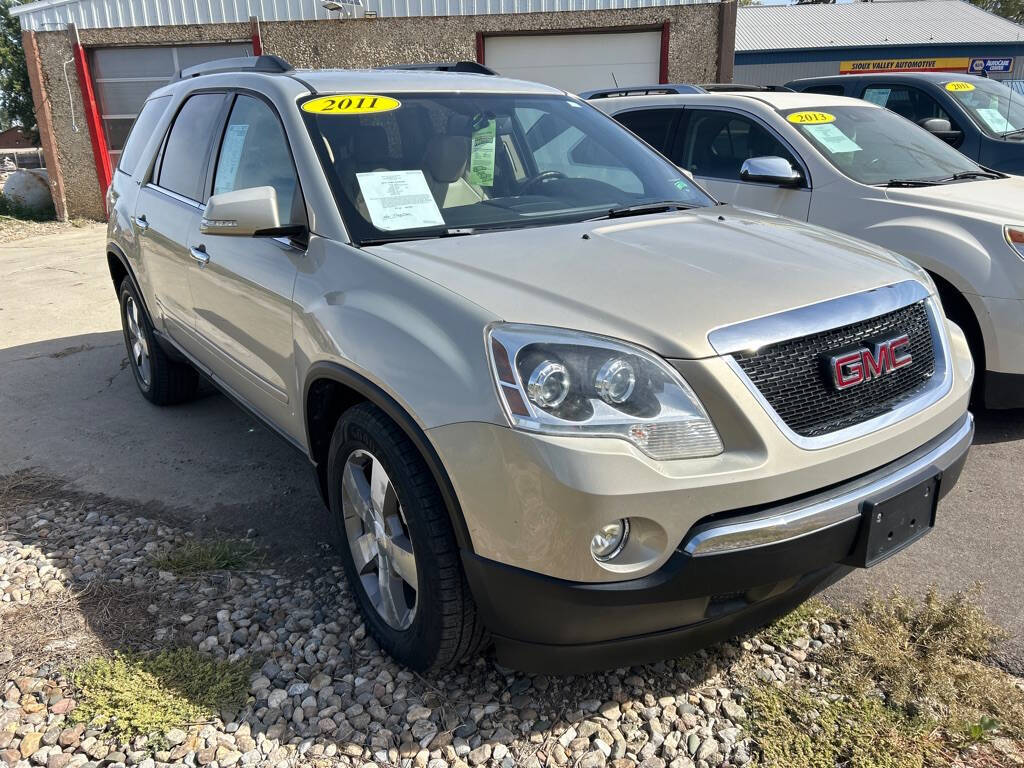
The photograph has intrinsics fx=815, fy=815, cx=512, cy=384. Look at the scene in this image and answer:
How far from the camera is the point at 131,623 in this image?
280cm

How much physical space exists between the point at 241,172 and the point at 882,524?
2.73 m

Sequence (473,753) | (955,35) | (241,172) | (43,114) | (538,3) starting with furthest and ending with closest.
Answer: (955,35)
(43,114)
(538,3)
(241,172)
(473,753)

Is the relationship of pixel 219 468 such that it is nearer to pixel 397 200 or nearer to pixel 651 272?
pixel 397 200

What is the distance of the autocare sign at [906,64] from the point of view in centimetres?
2930

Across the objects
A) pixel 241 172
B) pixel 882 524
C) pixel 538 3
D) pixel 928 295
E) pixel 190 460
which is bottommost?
pixel 190 460

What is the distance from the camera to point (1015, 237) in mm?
3980

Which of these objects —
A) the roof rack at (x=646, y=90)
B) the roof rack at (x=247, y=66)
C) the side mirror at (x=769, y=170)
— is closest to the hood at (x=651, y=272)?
the roof rack at (x=247, y=66)

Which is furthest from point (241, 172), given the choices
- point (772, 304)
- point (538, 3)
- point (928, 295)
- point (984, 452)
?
point (538, 3)

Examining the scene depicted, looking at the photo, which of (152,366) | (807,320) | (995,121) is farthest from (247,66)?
(995,121)

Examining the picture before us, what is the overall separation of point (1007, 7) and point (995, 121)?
64704mm

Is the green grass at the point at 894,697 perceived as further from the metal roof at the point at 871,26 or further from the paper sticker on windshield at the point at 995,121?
the metal roof at the point at 871,26

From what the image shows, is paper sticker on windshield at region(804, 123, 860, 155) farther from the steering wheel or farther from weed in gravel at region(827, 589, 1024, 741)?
weed in gravel at region(827, 589, 1024, 741)

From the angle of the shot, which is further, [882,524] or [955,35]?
[955,35]

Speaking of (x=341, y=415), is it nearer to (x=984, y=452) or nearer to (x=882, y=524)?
(x=882, y=524)
